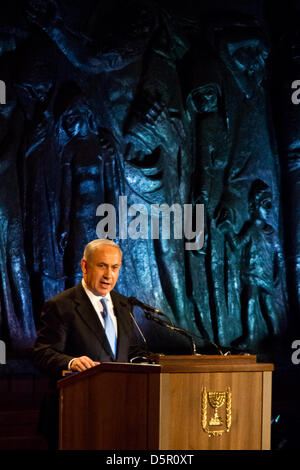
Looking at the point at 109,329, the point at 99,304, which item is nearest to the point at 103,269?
the point at 99,304

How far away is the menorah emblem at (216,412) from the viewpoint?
7.91ft

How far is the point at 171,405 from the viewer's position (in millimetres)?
2322

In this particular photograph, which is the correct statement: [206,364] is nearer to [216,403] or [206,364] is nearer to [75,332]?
[216,403]

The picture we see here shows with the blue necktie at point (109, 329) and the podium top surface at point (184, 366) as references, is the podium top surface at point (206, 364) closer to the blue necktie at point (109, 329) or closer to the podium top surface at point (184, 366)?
the podium top surface at point (184, 366)

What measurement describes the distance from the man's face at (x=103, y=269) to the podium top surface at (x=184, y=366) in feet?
1.94

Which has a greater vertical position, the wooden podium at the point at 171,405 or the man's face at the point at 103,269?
the man's face at the point at 103,269

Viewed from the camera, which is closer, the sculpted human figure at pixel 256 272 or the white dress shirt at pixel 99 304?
the white dress shirt at pixel 99 304

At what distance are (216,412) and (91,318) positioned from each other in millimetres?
850

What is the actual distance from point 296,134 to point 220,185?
950 millimetres

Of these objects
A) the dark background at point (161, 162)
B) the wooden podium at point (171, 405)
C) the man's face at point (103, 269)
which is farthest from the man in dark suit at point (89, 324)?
the dark background at point (161, 162)

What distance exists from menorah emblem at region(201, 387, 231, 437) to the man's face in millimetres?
884

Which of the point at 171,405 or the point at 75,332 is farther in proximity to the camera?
the point at 75,332

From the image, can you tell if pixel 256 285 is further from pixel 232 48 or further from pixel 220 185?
pixel 232 48

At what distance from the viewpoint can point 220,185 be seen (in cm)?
679
